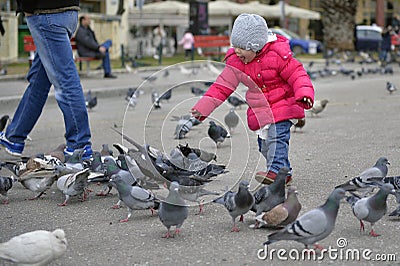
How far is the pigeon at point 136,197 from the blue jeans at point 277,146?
1271 mm

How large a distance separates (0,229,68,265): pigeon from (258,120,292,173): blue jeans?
8.16 ft

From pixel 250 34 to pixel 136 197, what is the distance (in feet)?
5.26

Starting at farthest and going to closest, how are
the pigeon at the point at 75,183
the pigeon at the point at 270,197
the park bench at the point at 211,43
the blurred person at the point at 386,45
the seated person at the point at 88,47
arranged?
the blurred person at the point at 386,45
the park bench at the point at 211,43
the seated person at the point at 88,47
the pigeon at the point at 75,183
the pigeon at the point at 270,197

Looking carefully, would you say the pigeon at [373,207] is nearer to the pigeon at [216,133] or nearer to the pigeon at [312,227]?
the pigeon at [312,227]

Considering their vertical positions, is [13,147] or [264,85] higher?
[264,85]

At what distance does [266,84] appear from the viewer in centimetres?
620

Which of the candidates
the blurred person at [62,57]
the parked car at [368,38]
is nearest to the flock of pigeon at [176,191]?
the blurred person at [62,57]

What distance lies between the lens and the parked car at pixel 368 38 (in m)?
39.7

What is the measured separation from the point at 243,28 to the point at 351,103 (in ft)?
27.6

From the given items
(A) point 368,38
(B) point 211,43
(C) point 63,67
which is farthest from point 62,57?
(A) point 368,38

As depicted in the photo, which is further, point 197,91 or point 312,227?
point 197,91

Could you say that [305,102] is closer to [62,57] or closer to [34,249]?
[62,57]

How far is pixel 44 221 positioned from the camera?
214 inches

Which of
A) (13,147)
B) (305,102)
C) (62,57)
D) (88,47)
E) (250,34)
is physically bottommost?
(88,47)
